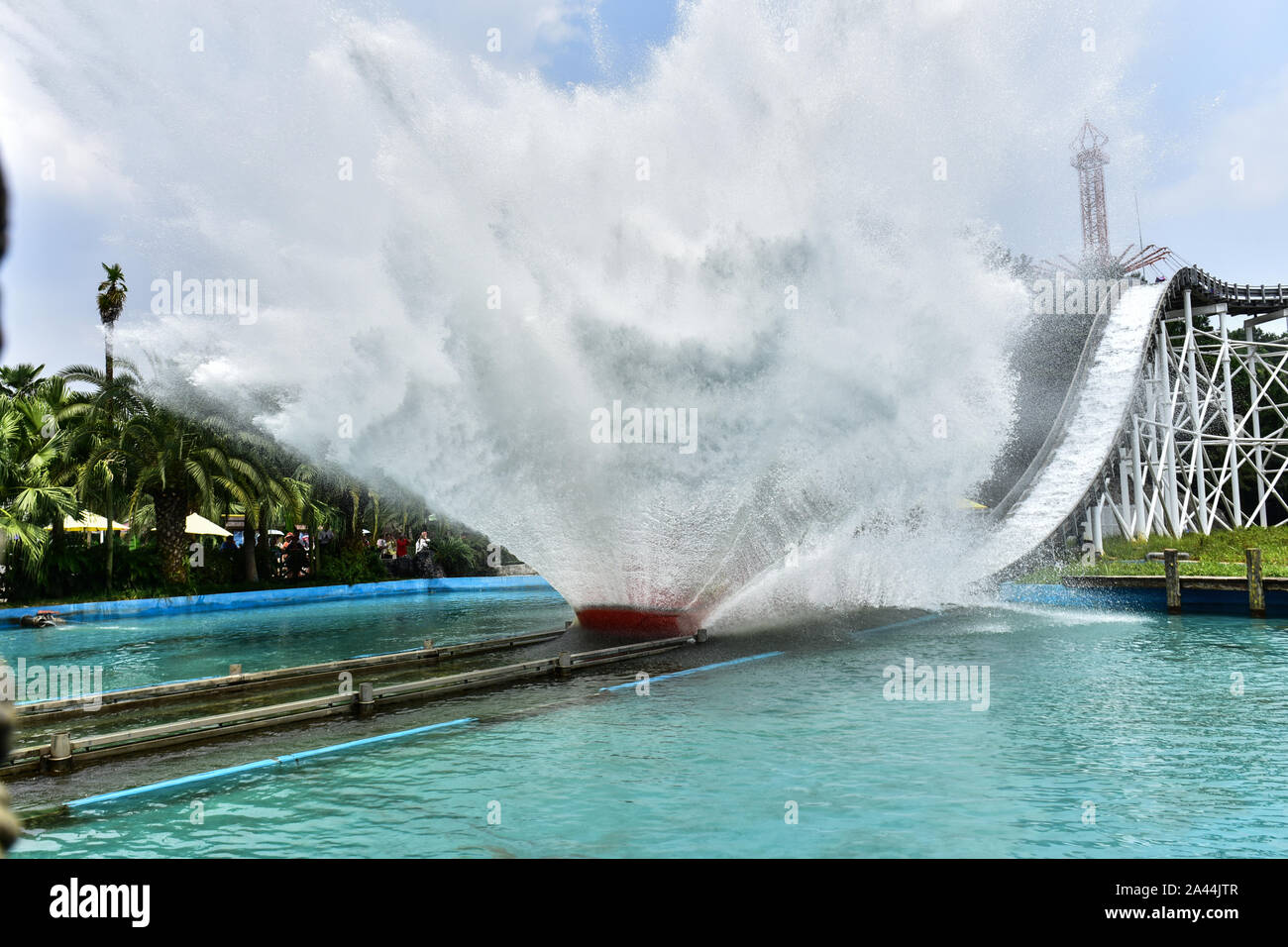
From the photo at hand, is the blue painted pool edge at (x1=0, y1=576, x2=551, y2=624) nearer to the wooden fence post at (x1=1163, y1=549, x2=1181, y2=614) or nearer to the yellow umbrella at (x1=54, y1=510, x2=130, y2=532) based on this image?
the yellow umbrella at (x1=54, y1=510, x2=130, y2=532)

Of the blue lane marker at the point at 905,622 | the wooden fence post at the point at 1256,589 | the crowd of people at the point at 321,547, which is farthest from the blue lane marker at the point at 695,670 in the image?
the crowd of people at the point at 321,547

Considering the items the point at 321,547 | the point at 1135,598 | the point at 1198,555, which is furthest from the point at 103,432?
the point at 1198,555

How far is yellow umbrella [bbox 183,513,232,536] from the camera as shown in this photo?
25641 millimetres

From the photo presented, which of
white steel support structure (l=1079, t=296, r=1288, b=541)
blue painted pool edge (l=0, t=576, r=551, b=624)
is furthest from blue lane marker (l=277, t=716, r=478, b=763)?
white steel support structure (l=1079, t=296, r=1288, b=541)

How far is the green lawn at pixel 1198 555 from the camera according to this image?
19.9 metres

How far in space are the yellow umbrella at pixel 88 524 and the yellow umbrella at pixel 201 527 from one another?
1.57m

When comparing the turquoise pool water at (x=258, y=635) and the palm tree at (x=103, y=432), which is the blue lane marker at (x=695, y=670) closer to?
the turquoise pool water at (x=258, y=635)

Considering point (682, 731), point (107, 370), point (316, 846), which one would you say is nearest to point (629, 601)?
point (682, 731)

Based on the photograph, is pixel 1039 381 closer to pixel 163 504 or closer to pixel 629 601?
pixel 629 601

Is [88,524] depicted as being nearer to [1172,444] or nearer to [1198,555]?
[1198,555]

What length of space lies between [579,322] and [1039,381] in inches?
837

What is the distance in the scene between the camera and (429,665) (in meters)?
12.5

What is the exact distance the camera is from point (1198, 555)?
80.5 feet

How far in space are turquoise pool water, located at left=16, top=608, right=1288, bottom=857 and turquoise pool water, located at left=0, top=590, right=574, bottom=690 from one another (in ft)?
17.5
